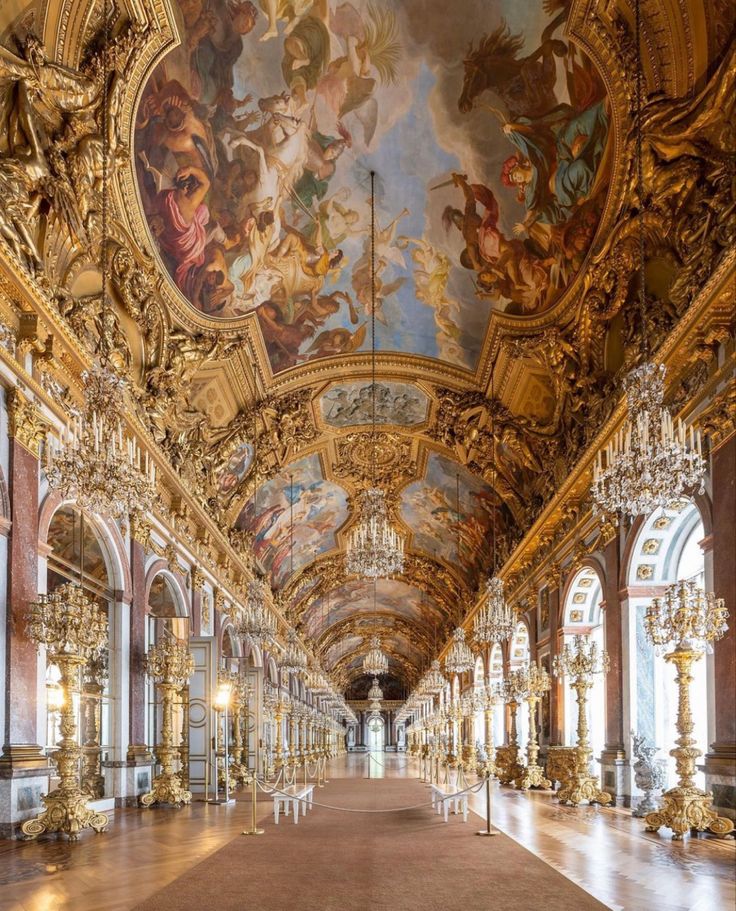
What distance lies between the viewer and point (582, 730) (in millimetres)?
15883

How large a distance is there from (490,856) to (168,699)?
25.5 ft

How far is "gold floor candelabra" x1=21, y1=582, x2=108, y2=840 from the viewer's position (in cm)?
1025

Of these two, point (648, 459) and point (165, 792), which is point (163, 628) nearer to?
point (165, 792)

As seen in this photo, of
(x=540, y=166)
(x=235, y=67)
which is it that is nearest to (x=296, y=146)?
(x=235, y=67)

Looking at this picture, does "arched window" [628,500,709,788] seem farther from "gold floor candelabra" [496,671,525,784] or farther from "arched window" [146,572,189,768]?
"arched window" [146,572,189,768]

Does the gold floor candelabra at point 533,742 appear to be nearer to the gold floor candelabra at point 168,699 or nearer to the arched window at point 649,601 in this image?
the arched window at point 649,601

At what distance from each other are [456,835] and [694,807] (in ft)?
9.56

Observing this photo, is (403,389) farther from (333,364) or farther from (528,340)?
(528,340)

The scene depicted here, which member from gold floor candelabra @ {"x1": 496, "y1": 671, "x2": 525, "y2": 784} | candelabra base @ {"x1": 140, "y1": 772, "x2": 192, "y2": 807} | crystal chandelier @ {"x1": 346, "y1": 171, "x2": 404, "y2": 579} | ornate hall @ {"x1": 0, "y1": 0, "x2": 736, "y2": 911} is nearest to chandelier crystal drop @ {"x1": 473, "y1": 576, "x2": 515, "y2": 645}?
ornate hall @ {"x1": 0, "y1": 0, "x2": 736, "y2": 911}

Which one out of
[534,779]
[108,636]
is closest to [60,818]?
[108,636]

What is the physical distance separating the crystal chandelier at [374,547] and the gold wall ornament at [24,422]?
648 centimetres

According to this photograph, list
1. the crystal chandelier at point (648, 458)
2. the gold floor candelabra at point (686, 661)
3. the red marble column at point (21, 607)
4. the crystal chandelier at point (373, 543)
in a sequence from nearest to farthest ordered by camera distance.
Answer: the crystal chandelier at point (648, 458), the red marble column at point (21, 607), the gold floor candelabra at point (686, 661), the crystal chandelier at point (373, 543)

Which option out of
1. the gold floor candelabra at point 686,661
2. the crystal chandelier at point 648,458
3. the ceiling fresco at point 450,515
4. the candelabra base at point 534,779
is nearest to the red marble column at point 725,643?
the gold floor candelabra at point 686,661

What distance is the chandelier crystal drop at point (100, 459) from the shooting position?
30.1 ft
